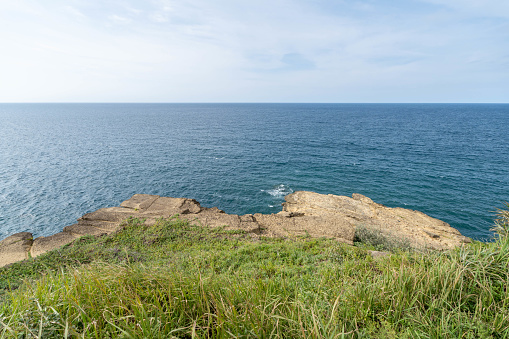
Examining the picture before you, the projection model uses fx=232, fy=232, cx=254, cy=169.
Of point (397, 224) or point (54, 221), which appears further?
point (54, 221)

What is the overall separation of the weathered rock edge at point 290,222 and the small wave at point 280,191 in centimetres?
421

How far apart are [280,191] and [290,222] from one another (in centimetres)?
1342

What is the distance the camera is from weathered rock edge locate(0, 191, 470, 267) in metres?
19.7

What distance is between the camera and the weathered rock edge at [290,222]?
1967 cm

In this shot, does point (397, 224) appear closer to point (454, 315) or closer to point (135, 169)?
point (454, 315)

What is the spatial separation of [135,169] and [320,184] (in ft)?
116

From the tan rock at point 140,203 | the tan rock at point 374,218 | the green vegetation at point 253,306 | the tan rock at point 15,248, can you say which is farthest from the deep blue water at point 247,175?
the green vegetation at point 253,306

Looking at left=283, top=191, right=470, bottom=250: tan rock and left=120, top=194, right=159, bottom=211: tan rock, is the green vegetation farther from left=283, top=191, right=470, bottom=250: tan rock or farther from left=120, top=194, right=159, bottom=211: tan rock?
left=120, top=194, right=159, bottom=211: tan rock

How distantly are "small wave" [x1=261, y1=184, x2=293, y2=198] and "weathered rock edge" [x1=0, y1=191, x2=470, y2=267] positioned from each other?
4.21 meters

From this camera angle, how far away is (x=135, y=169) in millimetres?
45938

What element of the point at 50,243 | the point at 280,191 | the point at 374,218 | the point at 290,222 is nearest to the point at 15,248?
the point at 50,243

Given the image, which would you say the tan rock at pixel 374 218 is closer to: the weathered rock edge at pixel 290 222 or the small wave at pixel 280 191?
the weathered rock edge at pixel 290 222

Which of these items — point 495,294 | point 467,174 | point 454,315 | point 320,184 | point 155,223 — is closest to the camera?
point 454,315

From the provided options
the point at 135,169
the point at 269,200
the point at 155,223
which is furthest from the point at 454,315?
the point at 135,169
